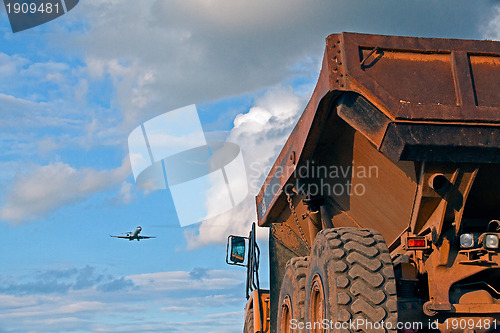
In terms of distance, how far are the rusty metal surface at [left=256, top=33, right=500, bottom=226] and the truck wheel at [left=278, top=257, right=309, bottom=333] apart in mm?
1836

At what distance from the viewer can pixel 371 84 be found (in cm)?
453

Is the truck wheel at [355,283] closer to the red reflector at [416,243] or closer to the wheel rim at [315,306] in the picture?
the wheel rim at [315,306]

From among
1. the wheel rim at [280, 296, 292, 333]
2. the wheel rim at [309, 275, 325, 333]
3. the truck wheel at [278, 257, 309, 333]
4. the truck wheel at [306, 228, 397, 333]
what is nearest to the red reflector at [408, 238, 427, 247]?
the truck wheel at [306, 228, 397, 333]

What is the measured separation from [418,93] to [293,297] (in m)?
2.40

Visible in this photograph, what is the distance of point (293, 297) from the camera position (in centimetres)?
593

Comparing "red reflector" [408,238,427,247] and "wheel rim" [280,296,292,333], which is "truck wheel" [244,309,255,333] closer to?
"wheel rim" [280,296,292,333]

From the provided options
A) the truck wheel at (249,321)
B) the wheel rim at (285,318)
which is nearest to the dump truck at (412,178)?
the wheel rim at (285,318)

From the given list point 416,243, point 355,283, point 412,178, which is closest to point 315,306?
point 355,283

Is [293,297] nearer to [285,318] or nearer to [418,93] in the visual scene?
[285,318]

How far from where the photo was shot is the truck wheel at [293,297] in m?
5.75

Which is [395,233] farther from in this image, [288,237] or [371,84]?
[288,237]

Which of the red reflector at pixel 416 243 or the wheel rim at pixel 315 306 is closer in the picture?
the red reflector at pixel 416 243

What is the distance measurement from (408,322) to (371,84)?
1.90 m

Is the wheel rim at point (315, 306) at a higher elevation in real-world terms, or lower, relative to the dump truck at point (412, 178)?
lower
